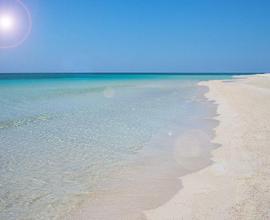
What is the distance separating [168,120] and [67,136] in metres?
4.58

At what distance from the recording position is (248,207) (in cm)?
409

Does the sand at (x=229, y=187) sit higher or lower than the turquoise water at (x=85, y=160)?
higher

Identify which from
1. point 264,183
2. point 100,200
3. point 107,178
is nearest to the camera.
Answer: point 100,200

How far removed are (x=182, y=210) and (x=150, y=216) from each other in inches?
19.6

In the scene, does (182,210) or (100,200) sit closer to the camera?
(182,210)

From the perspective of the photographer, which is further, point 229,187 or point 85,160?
point 85,160

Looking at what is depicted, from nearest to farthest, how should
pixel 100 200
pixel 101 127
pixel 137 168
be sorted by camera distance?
pixel 100 200 < pixel 137 168 < pixel 101 127

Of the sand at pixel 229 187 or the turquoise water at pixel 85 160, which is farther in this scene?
the turquoise water at pixel 85 160

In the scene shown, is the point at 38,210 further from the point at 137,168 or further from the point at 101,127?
the point at 101,127

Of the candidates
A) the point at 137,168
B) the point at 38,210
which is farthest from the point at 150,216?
the point at 137,168

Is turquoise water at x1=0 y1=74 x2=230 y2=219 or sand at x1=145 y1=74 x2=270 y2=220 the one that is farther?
turquoise water at x1=0 y1=74 x2=230 y2=219

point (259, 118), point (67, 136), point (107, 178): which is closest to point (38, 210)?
point (107, 178)

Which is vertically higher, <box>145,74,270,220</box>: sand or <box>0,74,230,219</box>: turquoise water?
<box>145,74,270,220</box>: sand

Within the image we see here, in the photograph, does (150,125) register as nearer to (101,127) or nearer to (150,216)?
(101,127)
